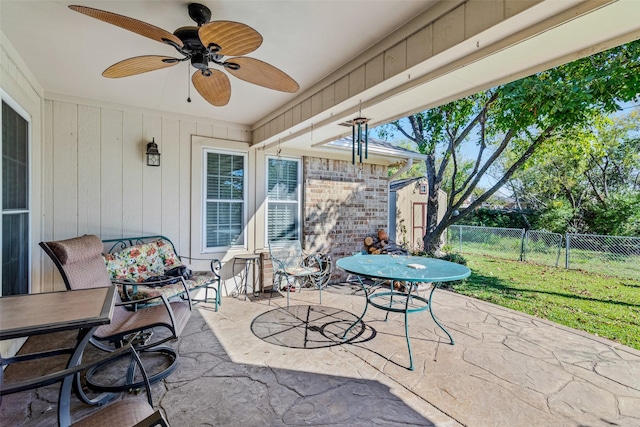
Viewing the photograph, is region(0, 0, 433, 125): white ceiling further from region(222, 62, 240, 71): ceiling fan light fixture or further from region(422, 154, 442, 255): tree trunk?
region(422, 154, 442, 255): tree trunk

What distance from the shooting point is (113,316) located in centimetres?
251

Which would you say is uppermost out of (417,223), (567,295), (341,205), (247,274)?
(341,205)

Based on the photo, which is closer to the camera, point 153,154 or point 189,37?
point 189,37

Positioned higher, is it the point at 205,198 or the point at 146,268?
the point at 205,198

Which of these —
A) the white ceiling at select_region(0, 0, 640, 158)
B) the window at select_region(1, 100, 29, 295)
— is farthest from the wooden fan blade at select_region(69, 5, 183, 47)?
the window at select_region(1, 100, 29, 295)

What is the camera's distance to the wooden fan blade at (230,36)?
5.28 feet

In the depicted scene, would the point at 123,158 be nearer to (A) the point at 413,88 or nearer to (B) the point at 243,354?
(B) the point at 243,354

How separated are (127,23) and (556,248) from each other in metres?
8.45

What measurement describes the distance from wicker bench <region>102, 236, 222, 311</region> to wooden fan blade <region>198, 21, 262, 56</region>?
240 cm

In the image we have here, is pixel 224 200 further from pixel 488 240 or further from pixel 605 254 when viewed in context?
pixel 605 254

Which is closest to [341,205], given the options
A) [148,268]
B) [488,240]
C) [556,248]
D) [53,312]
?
[148,268]

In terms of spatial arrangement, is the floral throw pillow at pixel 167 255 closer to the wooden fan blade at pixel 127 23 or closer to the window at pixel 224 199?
the window at pixel 224 199

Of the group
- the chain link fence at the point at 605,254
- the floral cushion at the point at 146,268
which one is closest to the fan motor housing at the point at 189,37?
the floral cushion at the point at 146,268

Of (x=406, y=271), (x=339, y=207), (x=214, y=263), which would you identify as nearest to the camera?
(x=406, y=271)
